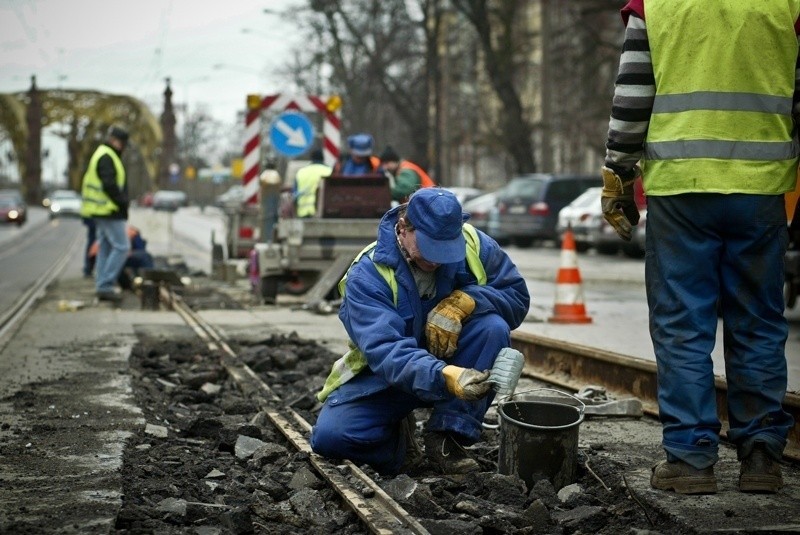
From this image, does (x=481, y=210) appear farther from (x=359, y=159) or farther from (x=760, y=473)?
(x=760, y=473)

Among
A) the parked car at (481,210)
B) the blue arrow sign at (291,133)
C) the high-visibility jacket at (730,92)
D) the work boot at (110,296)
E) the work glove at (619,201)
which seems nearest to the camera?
the high-visibility jacket at (730,92)

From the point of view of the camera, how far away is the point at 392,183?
1544 cm

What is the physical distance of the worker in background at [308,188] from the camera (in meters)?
15.7

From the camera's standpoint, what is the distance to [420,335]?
18.1ft

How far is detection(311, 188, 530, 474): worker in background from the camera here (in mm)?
5168

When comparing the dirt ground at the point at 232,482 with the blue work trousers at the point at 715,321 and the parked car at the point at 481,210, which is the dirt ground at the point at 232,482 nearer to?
the blue work trousers at the point at 715,321

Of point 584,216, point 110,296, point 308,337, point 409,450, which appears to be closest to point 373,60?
point 584,216

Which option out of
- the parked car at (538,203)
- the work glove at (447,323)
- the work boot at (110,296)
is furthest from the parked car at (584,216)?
the work glove at (447,323)

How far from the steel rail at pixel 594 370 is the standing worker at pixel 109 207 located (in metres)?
6.63

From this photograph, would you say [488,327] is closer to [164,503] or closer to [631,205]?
[631,205]

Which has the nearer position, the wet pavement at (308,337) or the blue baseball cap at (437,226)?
the wet pavement at (308,337)

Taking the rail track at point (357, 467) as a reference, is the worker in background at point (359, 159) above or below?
above

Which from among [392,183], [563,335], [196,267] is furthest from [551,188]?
[563,335]

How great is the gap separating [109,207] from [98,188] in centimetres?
Result: 36
